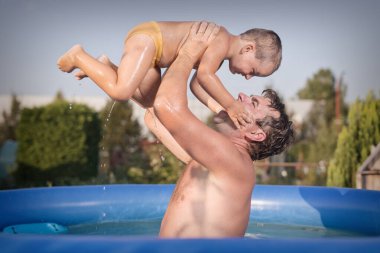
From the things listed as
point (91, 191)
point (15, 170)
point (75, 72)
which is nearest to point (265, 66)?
point (75, 72)

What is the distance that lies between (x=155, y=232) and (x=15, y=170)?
5512 millimetres

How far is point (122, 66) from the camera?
2730 mm

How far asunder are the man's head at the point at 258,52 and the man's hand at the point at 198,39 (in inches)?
7.5

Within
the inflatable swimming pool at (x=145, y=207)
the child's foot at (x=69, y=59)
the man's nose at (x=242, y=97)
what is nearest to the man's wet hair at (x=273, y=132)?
the man's nose at (x=242, y=97)

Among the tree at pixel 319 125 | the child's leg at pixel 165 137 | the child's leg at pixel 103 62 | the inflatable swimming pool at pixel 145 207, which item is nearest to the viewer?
the child's leg at pixel 103 62

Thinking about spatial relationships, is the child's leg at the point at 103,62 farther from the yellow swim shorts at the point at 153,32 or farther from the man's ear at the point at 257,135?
the man's ear at the point at 257,135

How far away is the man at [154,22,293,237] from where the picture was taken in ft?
7.81

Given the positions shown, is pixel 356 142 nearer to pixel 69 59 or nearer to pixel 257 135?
pixel 257 135

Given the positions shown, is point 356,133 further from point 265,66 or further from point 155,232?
point 265,66

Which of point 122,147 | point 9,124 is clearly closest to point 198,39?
point 122,147

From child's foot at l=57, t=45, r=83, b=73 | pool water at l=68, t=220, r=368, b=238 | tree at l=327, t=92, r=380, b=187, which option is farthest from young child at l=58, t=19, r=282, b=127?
tree at l=327, t=92, r=380, b=187

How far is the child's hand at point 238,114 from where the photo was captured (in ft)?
8.88

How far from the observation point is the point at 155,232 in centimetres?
421

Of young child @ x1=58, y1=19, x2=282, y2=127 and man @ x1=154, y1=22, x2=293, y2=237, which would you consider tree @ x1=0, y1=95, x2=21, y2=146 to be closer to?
young child @ x1=58, y1=19, x2=282, y2=127
